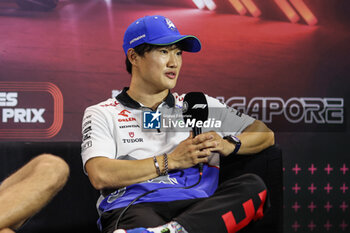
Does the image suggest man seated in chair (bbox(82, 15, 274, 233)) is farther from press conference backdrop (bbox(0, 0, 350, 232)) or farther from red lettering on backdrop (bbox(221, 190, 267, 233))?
press conference backdrop (bbox(0, 0, 350, 232))

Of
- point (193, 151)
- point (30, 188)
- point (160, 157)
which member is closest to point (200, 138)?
point (193, 151)

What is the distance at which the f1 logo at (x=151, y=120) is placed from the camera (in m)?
2.10

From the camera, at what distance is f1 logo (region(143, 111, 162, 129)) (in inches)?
82.8

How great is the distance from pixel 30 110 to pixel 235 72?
1.46 m

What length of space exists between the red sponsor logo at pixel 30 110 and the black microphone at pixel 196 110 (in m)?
1.21

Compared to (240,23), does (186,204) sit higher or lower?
lower

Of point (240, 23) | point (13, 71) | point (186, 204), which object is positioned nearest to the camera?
point (186, 204)

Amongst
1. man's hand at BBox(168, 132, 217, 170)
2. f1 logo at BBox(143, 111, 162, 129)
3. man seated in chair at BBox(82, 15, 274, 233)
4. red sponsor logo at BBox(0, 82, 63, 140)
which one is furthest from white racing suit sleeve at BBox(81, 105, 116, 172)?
red sponsor logo at BBox(0, 82, 63, 140)

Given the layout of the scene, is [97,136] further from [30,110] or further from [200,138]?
[30,110]

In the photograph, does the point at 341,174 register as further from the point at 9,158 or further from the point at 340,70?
the point at 9,158

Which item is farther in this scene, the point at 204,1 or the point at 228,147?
the point at 204,1

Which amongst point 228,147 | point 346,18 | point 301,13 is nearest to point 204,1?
point 301,13

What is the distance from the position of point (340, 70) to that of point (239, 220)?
1833 mm

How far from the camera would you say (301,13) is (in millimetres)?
3076
